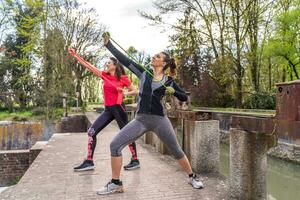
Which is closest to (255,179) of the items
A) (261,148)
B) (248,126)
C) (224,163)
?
(261,148)

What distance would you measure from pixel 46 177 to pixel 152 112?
84.3 inches

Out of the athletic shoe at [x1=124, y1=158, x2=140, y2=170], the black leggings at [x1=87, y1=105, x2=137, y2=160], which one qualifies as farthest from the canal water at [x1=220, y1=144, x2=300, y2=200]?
the black leggings at [x1=87, y1=105, x2=137, y2=160]

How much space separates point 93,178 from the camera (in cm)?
516

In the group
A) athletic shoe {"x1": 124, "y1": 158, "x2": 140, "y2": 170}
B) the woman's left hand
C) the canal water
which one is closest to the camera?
the woman's left hand

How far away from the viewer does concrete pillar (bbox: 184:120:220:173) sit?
5195 mm

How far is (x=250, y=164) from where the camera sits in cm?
377

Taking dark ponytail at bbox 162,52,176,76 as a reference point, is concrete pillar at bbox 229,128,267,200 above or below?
below

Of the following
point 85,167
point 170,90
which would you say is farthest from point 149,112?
point 85,167

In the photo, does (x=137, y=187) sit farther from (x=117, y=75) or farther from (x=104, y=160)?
(x=104, y=160)

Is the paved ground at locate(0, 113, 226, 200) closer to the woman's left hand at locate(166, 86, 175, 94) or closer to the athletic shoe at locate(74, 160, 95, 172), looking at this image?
the athletic shoe at locate(74, 160, 95, 172)

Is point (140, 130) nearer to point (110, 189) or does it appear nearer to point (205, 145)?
point (110, 189)

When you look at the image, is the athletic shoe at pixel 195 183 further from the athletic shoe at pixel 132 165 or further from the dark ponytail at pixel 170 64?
the athletic shoe at pixel 132 165

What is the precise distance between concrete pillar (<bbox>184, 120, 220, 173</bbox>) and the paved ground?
10.5 inches

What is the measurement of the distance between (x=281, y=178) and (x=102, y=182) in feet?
19.7
